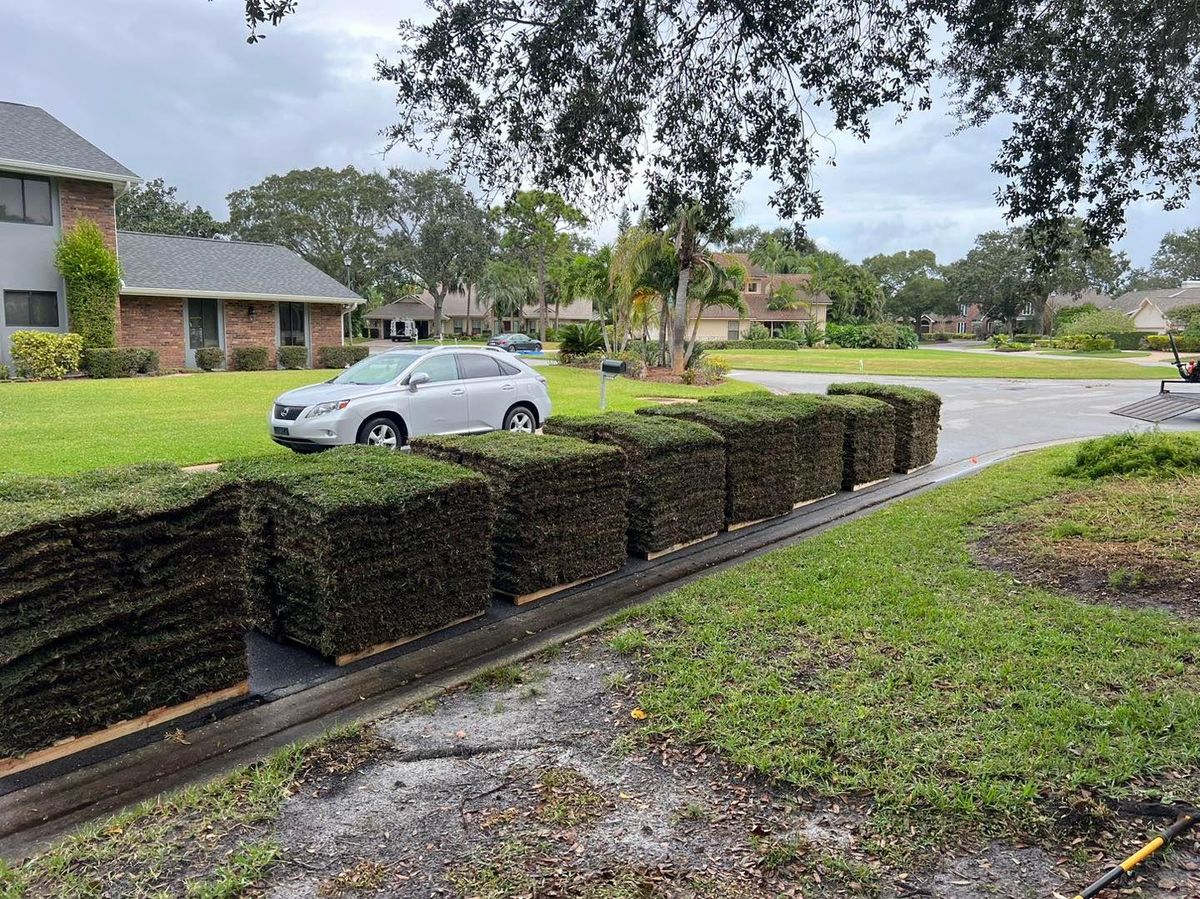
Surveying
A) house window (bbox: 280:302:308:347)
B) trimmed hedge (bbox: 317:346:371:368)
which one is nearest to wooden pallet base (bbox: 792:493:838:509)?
trimmed hedge (bbox: 317:346:371:368)

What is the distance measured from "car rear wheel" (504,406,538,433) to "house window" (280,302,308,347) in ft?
61.8

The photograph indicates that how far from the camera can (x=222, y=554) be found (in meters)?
4.29

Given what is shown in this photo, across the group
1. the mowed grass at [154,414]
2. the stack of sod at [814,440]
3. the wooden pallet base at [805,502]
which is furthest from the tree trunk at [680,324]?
the wooden pallet base at [805,502]

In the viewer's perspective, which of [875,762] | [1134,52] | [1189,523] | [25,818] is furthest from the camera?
[1189,523]

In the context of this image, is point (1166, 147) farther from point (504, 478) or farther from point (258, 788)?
point (258, 788)

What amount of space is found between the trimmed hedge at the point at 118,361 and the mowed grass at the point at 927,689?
71.5 feet

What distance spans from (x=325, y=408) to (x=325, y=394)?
1.29ft

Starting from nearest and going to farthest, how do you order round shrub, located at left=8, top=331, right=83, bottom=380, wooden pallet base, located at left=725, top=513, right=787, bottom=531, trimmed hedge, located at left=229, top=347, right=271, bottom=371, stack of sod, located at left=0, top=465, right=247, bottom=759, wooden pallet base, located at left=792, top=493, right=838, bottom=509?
stack of sod, located at left=0, top=465, right=247, bottom=759 → wooden pallet base, located at left=725, top=513, right=787, bottom=531 → wooden pallet base, located at left=792, top=493, right=838, bottom=509 → round shrub, located at left=8, top=331, right=83, bottom=380 → trimmed hedge, located at left=229, top=347, right=271, bottom=371

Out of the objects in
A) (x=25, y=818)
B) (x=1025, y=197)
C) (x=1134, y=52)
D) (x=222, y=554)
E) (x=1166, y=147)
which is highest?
(x=1134, y=52)

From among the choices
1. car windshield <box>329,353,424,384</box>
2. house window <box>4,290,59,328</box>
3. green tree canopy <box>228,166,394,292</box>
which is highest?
green tree canopy <box>228,166,394,292</box>

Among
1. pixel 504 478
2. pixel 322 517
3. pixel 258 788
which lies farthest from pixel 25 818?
pixel 504 478

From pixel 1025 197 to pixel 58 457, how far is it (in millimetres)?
11009

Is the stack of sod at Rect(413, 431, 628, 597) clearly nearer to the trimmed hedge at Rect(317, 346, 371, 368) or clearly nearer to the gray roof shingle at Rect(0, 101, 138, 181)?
the gray roof shingle at Rect(0, 101, 138, 181)

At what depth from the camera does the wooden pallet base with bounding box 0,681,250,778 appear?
3602 millimetres
